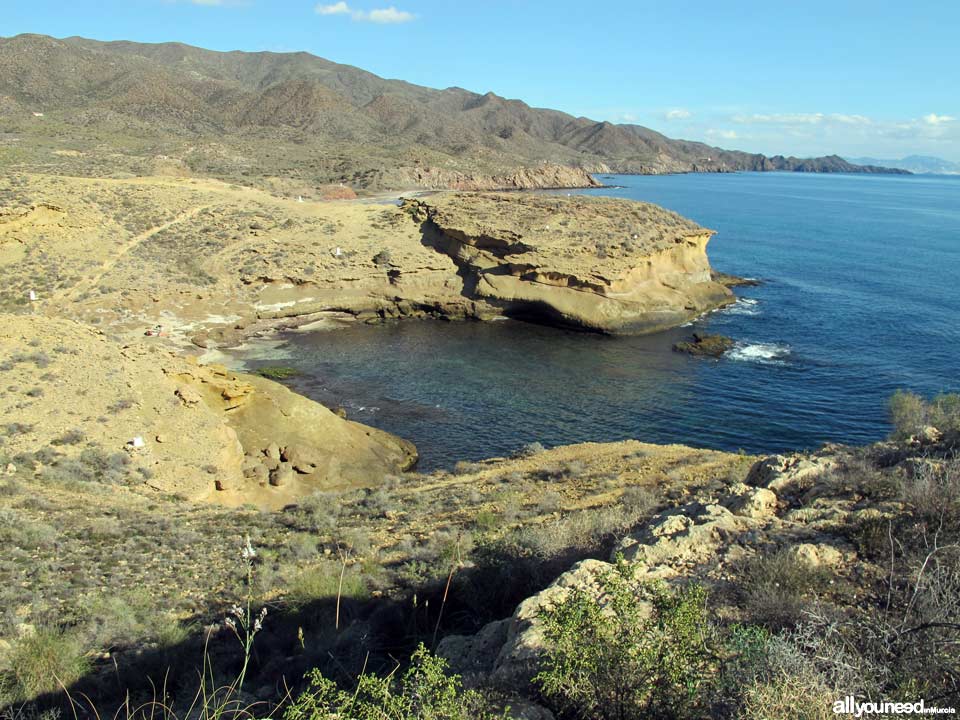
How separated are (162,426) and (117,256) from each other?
865 inches

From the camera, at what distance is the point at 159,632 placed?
7195mm

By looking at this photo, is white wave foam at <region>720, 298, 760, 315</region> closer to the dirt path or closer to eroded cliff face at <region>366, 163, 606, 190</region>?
the dirt path

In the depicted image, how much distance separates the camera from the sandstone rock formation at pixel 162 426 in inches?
519

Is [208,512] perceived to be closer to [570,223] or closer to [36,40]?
[570,223]

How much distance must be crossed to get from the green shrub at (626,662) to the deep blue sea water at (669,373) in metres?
14.7

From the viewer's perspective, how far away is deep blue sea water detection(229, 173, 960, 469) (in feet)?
69.5

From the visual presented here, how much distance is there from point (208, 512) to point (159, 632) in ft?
17.7

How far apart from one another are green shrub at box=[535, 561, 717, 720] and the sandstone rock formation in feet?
38.1

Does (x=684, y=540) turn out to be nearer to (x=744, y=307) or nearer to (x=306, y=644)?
(x=306, y=644)

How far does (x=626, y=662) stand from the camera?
13.1 feet

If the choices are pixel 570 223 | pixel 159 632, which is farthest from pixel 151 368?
pixel 570 223

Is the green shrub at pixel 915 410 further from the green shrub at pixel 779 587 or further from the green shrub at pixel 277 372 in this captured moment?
the green shrub at pixel 277 372

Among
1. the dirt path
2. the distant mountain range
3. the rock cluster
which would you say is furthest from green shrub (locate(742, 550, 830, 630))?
the distant mountain range

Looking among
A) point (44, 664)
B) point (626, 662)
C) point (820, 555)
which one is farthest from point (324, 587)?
point (820, 555)
